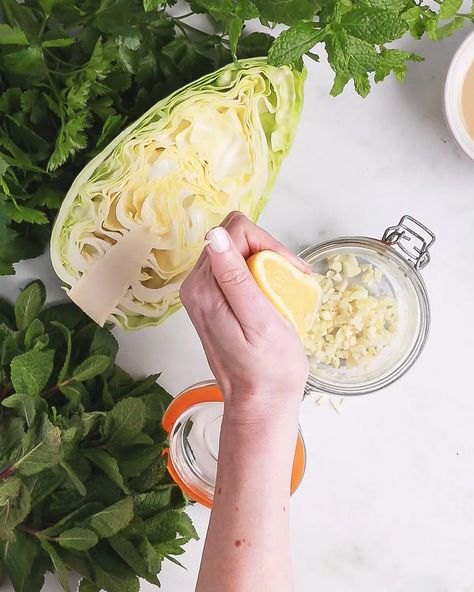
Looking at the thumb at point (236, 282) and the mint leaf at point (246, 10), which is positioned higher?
the mint leaf at point (246, 10)

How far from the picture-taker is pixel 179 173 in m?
0.96

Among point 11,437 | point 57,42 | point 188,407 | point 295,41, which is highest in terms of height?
point 295,41

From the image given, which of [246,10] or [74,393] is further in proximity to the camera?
[74,393]

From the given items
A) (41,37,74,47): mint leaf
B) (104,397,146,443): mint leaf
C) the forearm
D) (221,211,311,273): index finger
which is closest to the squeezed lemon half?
(221,211,311,273): index finger

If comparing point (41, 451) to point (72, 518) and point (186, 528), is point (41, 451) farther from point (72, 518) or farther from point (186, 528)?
point (186, 528)

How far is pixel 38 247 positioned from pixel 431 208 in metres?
0.57

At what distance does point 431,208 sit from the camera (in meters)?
1.09

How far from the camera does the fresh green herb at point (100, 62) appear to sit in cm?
80

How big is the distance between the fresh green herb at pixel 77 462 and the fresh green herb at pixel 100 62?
0.45ft

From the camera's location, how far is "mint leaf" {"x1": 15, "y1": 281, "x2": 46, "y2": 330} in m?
1.04

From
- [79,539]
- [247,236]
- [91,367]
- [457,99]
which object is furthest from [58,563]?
[457,99]

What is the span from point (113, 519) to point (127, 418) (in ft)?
0.43

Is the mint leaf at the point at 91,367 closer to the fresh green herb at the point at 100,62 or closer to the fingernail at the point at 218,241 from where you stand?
the fresh green herb at the point at 100,62

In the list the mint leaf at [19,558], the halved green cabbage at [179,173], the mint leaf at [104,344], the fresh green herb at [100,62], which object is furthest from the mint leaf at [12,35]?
the mint leaf at [19,558]
